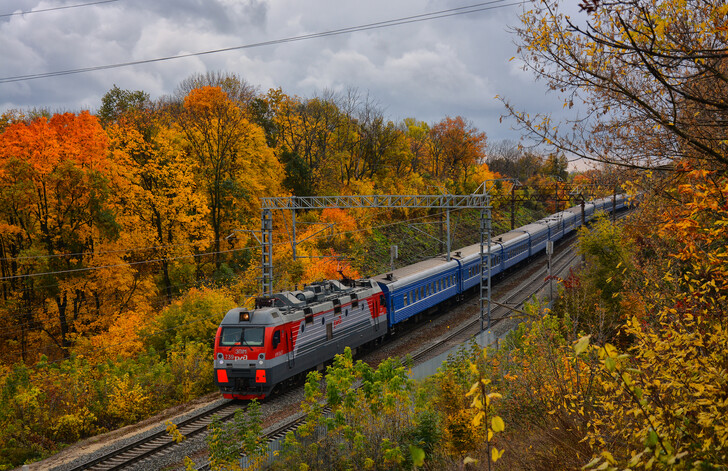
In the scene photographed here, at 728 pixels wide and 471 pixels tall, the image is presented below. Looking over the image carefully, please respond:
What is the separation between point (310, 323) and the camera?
17719 millimetres

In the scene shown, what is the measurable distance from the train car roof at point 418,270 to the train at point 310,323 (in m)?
0.05

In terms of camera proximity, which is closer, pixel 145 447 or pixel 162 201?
pixel 145 447

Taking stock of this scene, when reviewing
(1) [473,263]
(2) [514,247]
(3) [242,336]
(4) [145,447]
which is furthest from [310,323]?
(2) [514,247]

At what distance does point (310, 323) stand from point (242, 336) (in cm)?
258

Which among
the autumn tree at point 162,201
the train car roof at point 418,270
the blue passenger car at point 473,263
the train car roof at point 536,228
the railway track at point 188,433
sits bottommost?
the railway track at point 188,433

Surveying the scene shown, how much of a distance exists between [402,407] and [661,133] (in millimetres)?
7954

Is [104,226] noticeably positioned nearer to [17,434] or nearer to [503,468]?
[17,434]

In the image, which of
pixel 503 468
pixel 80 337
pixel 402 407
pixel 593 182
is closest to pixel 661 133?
pixel 593 182

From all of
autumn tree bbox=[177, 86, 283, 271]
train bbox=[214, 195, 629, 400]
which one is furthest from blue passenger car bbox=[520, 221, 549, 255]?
autumn tree bbox=[177, 86, 283, 271]

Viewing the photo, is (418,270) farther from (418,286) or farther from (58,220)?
(58,220)

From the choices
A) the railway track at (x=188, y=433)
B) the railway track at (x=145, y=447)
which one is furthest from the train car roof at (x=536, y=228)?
the railway track at (x=145, y=447)

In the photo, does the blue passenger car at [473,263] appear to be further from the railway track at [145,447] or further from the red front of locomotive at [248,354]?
the railway track at [145,447]

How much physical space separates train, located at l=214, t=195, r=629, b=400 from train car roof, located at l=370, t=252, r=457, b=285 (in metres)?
0.05

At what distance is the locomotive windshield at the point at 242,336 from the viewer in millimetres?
15820
